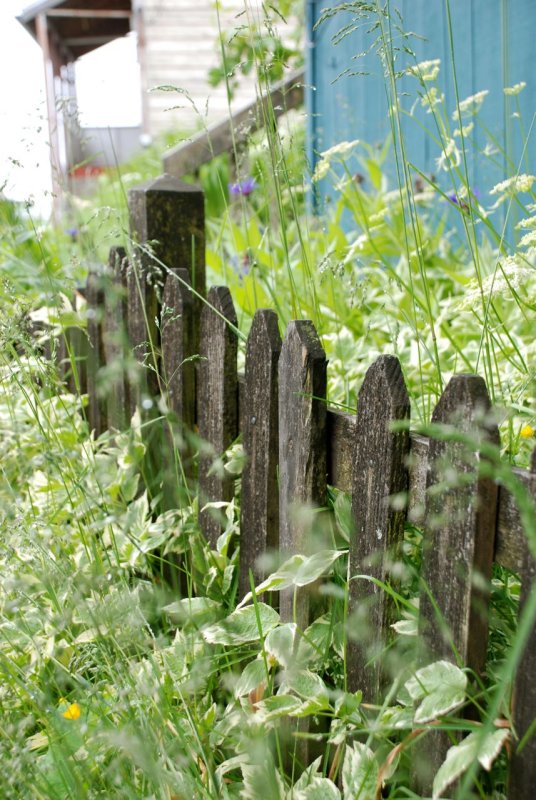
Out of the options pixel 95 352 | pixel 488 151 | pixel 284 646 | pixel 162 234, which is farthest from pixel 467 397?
pixel 95 352

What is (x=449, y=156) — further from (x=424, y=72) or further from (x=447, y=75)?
(x=447, y=75)

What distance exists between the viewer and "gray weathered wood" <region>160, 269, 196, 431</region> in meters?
1.87

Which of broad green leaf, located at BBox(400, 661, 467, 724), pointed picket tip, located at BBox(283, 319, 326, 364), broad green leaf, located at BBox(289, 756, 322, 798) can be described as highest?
pointed picket tip, located at BBox(283, 319, 326, 364)

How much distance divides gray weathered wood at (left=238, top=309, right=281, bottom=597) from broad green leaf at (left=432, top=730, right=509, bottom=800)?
0.61 meters

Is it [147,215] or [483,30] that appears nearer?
[147,215]

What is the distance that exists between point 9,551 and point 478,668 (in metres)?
0.66

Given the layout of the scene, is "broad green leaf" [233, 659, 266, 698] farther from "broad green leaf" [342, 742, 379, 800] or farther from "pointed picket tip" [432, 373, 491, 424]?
"pointed picket tip" [432, 373, 491, 424]

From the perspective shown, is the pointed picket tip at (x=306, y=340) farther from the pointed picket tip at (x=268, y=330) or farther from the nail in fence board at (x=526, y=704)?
the nail in fence board at (x=526, y=704)

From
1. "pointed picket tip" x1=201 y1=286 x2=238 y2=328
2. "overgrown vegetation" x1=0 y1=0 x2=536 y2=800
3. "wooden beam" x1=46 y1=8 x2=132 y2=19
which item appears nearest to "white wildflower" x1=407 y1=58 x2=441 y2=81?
"overgrown vegetation" x1=0 y1=0 x2=536 y2=800

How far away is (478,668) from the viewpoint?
1029mm

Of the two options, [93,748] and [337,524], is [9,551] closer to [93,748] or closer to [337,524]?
[93,748]

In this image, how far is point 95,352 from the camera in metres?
2.51

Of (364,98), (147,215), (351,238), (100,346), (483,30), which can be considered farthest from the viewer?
(364,98)

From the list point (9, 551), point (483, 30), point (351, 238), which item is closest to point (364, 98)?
point (351, 238)
